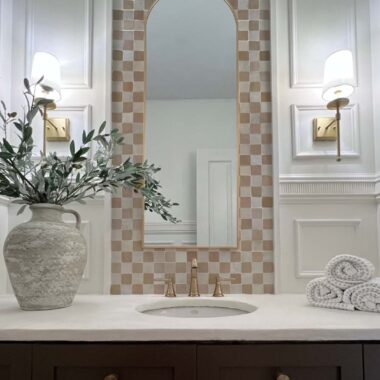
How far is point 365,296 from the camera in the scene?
1172 mm

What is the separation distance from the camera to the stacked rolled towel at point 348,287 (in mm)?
1170

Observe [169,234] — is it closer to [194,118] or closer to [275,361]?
[194,118]

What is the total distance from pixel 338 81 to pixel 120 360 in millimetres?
1247

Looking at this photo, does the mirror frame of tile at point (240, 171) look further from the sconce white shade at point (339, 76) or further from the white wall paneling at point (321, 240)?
the sconce white shade at point (339, 76)

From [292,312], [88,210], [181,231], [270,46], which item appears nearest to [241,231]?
[181,231]

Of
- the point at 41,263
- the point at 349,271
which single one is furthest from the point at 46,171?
the point at 349,271

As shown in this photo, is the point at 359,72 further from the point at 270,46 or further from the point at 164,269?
the point at 164,269

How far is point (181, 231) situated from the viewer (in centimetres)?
158

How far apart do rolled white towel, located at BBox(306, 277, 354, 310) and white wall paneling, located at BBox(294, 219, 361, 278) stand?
1.04 feet

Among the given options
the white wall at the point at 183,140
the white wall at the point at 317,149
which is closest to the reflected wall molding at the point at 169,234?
the white wall at the point at 183,140

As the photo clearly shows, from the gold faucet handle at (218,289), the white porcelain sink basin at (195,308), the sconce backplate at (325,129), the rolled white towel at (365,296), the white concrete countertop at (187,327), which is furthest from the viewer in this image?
the sconce backplate at (325,129)

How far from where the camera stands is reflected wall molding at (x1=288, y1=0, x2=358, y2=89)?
1.64m

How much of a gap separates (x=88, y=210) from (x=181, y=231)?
15.2 inches

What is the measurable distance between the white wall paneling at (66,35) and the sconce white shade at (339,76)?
3.16 ft
